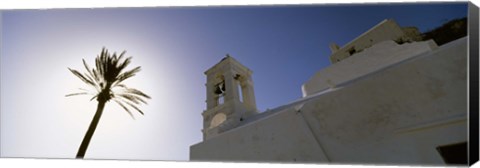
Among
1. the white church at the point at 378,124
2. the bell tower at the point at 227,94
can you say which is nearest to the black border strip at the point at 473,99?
the white church at the point at 378,124

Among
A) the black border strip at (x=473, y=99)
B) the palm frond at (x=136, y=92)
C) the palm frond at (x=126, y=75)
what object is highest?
the palm frond at (x=126, y=75)

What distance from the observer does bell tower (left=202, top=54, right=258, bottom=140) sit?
10.5m

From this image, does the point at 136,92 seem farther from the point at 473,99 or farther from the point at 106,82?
the point at 473,99

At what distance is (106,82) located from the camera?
359 inches

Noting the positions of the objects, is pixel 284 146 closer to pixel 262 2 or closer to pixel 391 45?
pixel 262 2

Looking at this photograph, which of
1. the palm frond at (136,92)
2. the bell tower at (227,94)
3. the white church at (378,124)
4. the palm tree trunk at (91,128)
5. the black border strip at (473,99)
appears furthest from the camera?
the bell tower at (227,94)

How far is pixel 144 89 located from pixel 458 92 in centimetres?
591

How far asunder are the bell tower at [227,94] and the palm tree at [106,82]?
8.08 feet

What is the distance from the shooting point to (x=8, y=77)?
7684 millimetres

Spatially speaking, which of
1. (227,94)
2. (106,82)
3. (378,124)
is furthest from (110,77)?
(378,124)

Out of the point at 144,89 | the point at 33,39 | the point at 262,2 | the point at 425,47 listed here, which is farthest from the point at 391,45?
the point at 33,39

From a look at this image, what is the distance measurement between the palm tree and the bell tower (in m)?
2.46

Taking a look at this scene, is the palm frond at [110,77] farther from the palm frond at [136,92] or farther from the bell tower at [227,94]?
the bell tower at [227,94]

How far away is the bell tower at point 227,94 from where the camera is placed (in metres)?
10.5
